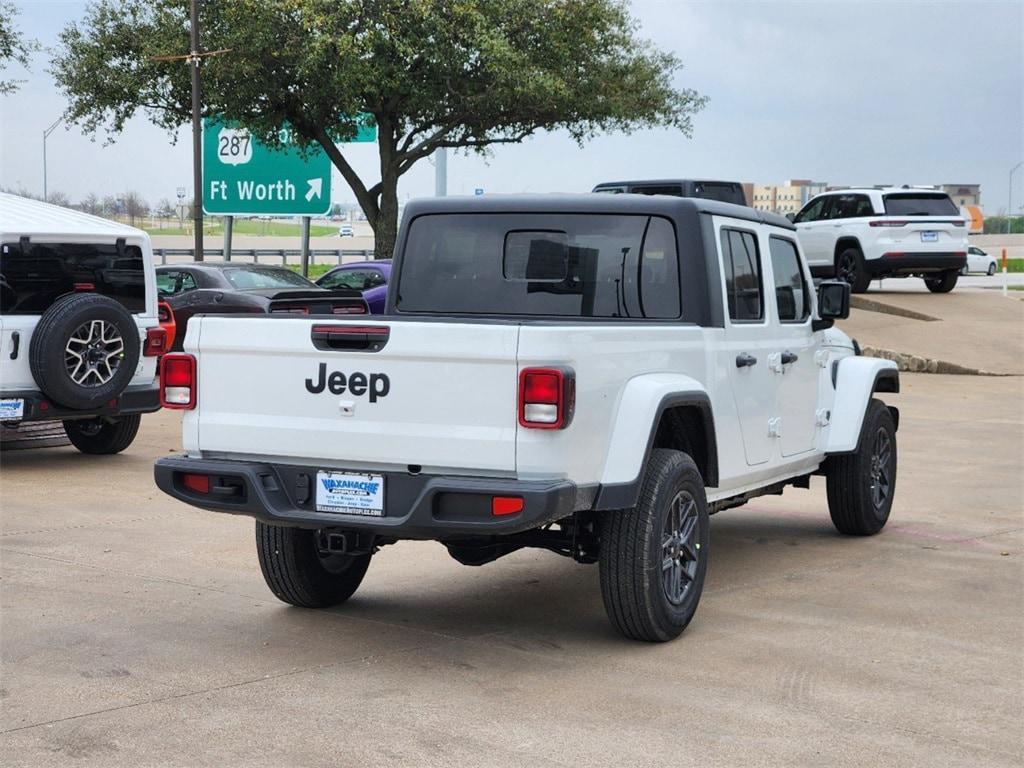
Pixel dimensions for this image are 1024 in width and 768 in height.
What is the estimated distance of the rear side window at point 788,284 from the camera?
7.76 m

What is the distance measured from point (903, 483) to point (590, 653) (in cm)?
576

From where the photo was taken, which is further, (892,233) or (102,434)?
(892,233)

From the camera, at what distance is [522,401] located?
5.52 m

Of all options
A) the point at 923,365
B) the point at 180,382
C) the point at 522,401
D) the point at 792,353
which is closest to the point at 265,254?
the point at 923,365

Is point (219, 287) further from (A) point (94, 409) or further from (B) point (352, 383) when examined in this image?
(B) point (352, 383)

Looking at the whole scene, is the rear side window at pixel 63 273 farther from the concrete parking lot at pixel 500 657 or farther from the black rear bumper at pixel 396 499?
the black rear bumper at pixel 396 499

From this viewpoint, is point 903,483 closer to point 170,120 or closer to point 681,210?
point 681,210

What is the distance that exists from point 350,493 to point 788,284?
10.3ft

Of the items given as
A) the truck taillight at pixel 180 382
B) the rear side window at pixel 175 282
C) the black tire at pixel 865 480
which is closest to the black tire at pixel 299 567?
the truck taillight at pixel 180 382

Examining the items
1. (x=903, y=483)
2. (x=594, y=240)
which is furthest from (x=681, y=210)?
(x=903, y=483)

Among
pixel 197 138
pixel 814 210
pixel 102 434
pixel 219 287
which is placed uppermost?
pixel 197 138

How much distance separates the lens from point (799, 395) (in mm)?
7969

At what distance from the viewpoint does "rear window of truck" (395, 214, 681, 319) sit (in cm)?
685

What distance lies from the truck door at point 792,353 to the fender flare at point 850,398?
0.90 feet
